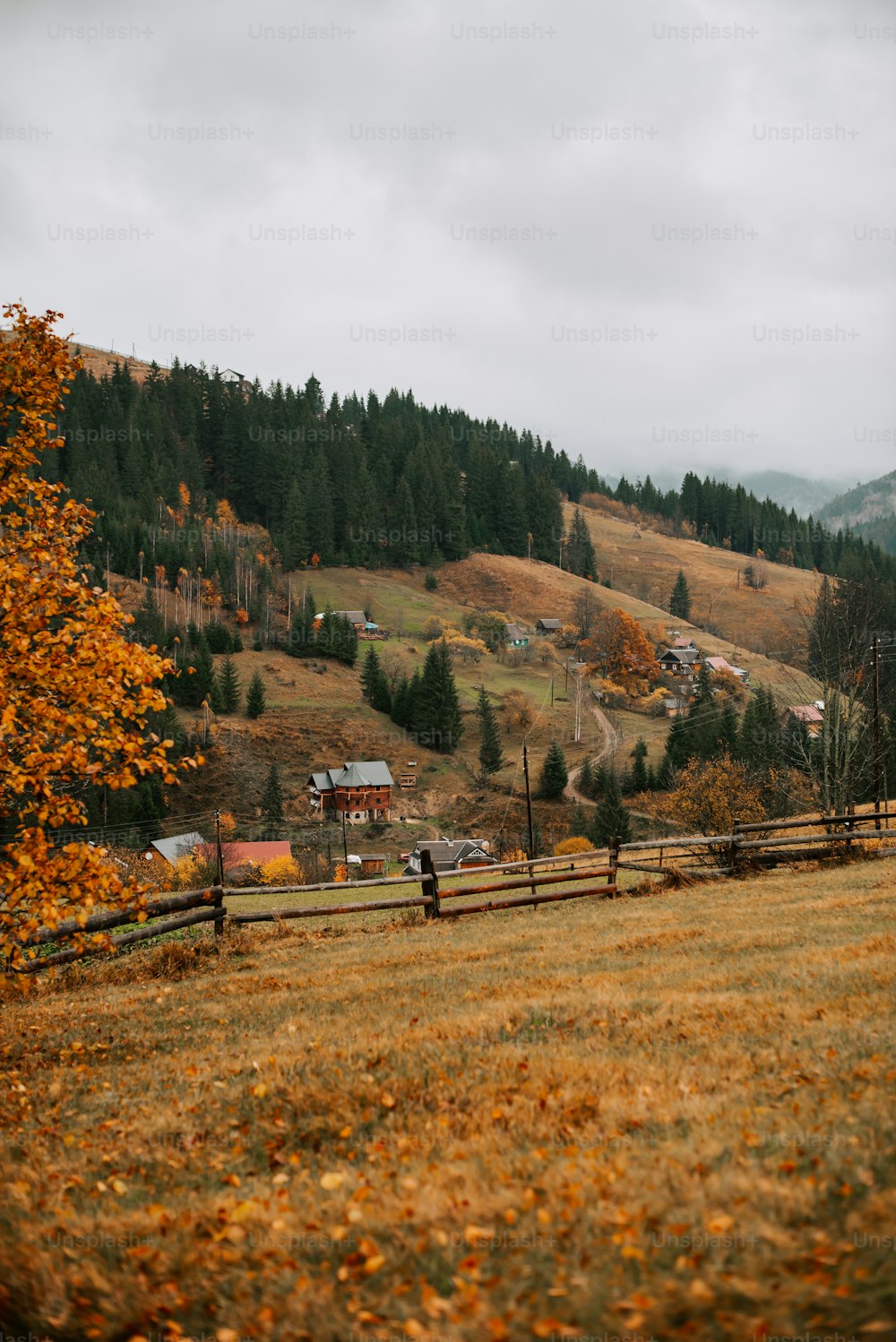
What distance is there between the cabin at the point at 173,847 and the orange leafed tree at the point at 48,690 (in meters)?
54.9

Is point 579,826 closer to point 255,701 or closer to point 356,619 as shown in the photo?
point 255,701

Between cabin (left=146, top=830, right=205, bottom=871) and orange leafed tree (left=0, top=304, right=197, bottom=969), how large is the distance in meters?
54.9

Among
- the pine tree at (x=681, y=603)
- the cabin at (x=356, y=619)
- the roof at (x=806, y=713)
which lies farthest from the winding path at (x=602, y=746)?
the pine tree at (x=681, y=603)

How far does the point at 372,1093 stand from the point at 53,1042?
5551 mm

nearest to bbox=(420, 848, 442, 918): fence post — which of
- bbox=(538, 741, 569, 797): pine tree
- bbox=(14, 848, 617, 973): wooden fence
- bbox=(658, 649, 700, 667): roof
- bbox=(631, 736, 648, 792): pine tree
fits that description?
bbox=(14, 848, 617, 973): wooden fence

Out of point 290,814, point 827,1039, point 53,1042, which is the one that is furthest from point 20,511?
point 290,814

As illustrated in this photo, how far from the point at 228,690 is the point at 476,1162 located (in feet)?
278

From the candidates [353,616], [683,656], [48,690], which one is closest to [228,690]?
[353,616]

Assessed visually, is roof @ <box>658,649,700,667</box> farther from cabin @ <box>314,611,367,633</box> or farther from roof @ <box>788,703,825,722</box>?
cabin @ <box>314,611,367,633</box>

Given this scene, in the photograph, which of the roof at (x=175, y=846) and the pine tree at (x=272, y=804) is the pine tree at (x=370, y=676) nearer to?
the pine tree at (x=272, y=804)

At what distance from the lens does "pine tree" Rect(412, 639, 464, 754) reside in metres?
88.2

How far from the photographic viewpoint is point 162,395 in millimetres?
160750

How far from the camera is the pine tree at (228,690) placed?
85.8 metres

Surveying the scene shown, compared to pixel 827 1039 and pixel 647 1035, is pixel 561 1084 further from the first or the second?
pixel 827 1039
